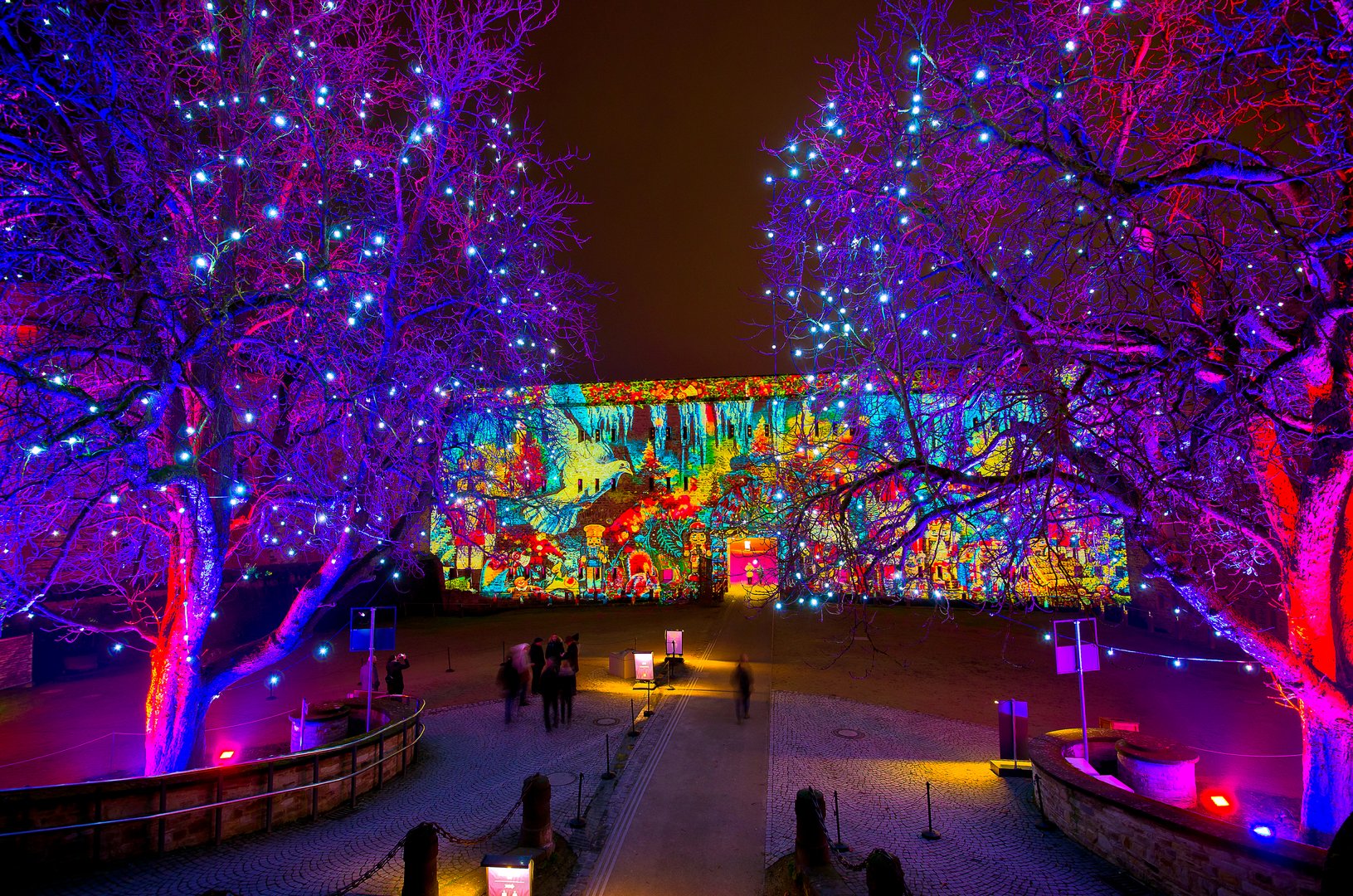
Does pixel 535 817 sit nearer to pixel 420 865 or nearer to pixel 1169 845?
pixel 420 865

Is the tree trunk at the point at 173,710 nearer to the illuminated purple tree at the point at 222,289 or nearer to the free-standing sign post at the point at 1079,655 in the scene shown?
the illuminated purple tree at the point at 222,289

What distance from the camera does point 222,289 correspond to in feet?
21.6

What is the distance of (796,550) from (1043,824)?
5232mm

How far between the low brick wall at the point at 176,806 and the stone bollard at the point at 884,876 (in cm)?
649

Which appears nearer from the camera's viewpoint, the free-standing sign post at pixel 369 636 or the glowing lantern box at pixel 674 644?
the free-standing sign post at pixel 369 636

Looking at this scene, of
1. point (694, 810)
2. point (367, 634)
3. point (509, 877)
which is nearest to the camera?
point (509, 877)

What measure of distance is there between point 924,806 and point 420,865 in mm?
5942

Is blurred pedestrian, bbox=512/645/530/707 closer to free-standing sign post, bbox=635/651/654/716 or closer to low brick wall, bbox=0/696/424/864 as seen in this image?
free-standing sign post, bbox=635/651/654/716

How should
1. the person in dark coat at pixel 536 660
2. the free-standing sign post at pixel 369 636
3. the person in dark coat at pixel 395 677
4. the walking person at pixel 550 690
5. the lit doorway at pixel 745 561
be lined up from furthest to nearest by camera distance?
the lit doorway at pixel 745 561
the person in dark coat at pixel 536 660
the person in dark coat at pixel 395 677
the walking person at pixel 550 690
the free-standing sign post at pixel 369 636

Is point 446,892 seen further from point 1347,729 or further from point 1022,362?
point 1347,729

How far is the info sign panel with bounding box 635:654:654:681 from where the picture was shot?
13.9 metres

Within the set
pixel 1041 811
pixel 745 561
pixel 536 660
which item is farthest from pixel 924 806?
pixel 745 561

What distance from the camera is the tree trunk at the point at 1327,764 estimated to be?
5.27m

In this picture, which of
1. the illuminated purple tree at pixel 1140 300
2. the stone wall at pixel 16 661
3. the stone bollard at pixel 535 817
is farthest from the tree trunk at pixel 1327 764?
the stone wall at pixel 16 661
